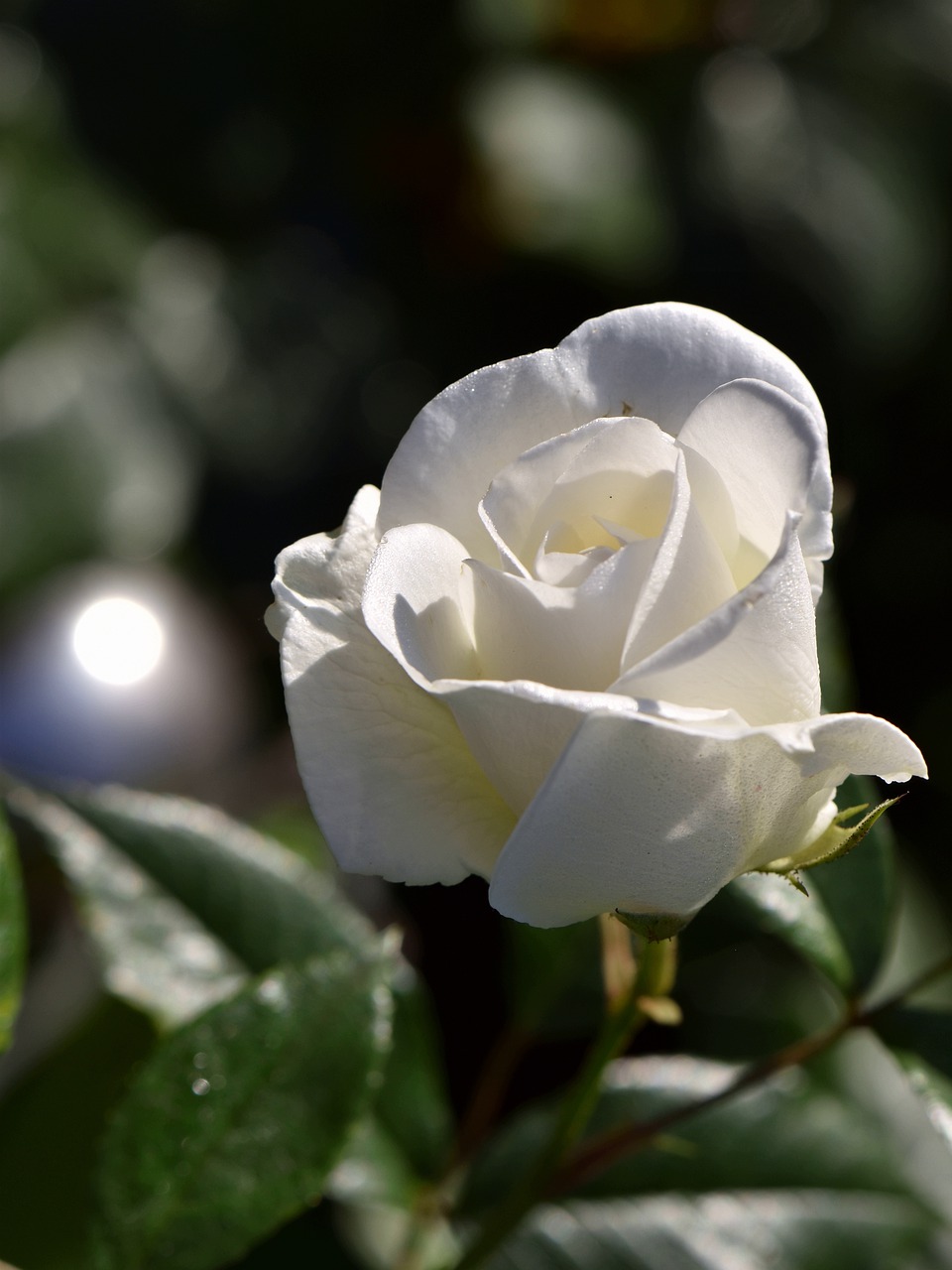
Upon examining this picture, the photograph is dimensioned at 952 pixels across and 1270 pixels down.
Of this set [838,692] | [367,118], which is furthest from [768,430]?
[367,118]

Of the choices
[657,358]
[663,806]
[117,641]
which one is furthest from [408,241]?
[663,806]

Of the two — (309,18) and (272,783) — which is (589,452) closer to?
(272,783)

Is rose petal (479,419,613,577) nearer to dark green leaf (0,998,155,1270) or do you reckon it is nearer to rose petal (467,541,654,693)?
rose petal (467,541,654,693)

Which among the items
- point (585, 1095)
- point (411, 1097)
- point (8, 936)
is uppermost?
point (8, 936)

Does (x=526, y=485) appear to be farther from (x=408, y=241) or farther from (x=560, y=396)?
(x=408, y=241)

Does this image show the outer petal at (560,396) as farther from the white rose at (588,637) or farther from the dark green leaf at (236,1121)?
the dark green leaf at (236,1121)

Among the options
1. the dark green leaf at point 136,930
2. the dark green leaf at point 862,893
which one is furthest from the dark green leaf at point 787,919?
the dark green leaf at point 136,930

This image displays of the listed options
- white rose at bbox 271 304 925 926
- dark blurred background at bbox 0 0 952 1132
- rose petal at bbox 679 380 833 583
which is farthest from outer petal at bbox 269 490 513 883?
dark blurred background at bbox 0 0 952 1132
